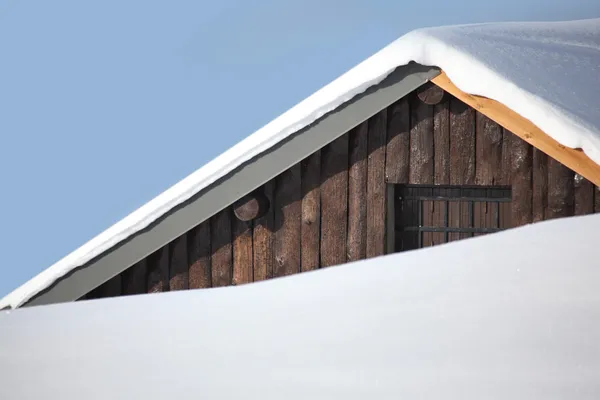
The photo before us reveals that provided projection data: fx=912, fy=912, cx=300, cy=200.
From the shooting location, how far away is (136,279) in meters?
7.05

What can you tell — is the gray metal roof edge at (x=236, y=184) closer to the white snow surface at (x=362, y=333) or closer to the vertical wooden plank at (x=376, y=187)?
the vertical wooden plank at (x=376, y=187)

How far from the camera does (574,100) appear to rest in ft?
18.5

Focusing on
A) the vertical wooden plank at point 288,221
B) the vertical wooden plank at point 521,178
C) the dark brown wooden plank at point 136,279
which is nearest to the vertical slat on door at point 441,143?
the vertical wooden plank at point 521,178

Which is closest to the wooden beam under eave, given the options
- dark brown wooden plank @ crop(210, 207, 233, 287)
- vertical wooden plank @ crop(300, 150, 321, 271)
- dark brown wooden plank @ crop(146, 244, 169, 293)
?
vertical wooden plank @ crop(300, 150, 321, 271)

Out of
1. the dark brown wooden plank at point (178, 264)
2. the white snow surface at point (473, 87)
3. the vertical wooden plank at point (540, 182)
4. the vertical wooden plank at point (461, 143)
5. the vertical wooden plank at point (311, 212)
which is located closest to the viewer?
the white snow surface at point (473, 87)

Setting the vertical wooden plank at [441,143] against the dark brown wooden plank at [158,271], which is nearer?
the vertical wooden plank at [441,143]

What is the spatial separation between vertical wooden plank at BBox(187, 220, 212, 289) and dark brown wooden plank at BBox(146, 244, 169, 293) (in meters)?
0.20

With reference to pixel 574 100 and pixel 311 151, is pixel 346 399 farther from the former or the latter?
pixel 574 100

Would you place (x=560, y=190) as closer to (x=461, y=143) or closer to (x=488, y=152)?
(x=488, y=152)

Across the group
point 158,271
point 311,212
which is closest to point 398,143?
point 311,212

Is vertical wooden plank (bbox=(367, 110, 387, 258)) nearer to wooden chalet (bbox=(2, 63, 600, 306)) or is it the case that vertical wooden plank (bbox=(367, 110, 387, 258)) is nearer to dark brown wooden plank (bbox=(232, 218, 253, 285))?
wooden chalet (bbox=(2, 63, 600, 306))

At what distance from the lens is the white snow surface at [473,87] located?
17.5 ft

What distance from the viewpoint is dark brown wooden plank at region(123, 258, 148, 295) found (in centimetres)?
702

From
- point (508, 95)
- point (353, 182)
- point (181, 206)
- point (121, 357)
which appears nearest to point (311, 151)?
point (353, 182)
